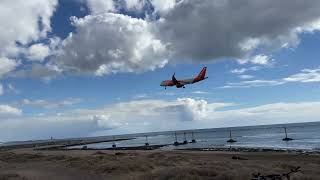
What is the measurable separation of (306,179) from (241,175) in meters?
4.52

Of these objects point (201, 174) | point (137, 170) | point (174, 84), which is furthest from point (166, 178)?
point (174, 84)

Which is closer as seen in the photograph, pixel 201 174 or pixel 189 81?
pixel 201 174

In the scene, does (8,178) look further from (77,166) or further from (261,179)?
(261,179)

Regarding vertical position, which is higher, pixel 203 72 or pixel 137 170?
pixel 203 72

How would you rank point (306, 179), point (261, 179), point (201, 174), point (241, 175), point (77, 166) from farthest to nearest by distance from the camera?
1. point (77, 166)
2. point (201, 174)
3. point (241, 175)
4. point (306, 179)
5. point (261, 179)

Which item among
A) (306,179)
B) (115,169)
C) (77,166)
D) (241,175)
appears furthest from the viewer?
(77,166)

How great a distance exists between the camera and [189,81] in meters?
47.9

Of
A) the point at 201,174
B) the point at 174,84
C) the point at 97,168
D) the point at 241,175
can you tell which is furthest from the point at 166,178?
the point at 174,84

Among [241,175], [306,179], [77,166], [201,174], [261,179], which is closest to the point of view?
[261,179]

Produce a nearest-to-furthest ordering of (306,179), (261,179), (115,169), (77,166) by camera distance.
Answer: (261,179) → (306,179) → (115,169) → (77,166)

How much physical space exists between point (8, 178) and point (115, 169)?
9452 millimetres

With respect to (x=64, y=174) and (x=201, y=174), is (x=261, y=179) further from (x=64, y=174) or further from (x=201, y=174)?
(x=64, y=174)

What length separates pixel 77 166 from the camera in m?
46.6

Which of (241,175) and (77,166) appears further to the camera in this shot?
(77,166)
